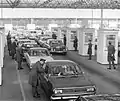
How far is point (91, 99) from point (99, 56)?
15.3 metres

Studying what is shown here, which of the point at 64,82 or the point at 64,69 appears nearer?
the point at 64,82

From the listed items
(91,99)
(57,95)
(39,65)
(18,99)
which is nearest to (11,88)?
(18,99)

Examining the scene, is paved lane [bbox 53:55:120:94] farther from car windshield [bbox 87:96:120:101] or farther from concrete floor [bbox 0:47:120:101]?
car windshield [bbox 87:96:120:101]

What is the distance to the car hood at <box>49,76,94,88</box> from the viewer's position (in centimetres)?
1049

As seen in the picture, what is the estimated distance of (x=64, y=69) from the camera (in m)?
11.8

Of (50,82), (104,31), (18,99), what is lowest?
(18,99)

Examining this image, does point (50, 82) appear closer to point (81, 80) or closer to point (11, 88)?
point (81, 80)

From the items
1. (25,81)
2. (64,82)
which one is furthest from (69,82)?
(25,81)

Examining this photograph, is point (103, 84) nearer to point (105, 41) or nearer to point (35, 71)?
point (35, 71)

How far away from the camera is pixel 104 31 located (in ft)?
70.1

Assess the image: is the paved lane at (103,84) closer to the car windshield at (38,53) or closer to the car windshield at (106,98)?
the car windshield at (38,53)

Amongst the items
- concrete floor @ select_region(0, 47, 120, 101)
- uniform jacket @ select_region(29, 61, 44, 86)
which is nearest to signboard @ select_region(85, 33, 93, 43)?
concrete floor @ select_region(0, 47, 120, 101)

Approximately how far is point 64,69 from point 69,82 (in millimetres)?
1162

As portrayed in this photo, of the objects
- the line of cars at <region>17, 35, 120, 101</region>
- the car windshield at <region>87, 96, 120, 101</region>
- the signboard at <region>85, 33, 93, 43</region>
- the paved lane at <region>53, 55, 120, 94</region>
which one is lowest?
the paved lane at <region>53, 55, 120, 94</region>
